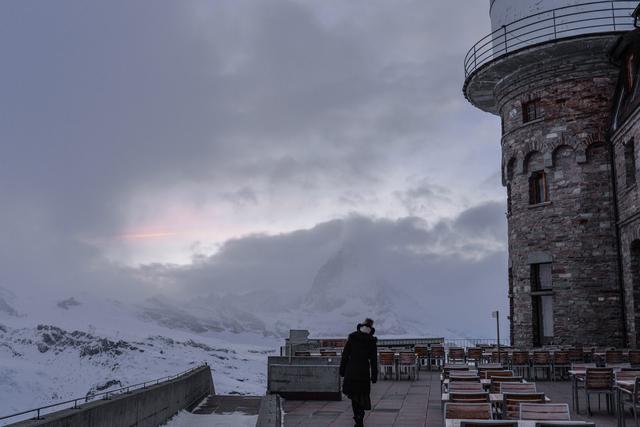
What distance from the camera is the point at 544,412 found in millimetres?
7762

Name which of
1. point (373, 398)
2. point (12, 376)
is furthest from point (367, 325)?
point (12, 376)

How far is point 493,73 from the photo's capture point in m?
27.2

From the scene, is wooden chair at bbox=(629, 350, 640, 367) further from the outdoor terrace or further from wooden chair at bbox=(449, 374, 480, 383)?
wooden chair at bbox=(449, 374, 480, 383)

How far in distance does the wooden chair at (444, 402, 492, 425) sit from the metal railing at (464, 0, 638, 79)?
64.2ft

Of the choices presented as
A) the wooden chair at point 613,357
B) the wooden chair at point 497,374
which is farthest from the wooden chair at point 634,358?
the wooden chair at point 497,374

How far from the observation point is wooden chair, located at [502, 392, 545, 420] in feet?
31.0

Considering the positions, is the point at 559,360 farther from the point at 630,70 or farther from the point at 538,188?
the point at 630,70

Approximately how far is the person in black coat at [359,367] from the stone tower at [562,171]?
15.3m

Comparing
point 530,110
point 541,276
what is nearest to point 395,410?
point 541,276

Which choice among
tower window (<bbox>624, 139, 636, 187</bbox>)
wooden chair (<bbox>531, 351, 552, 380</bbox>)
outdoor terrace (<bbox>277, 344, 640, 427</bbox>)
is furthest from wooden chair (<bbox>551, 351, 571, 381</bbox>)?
tower window (<bbox>624, 139, 636, 187</bbox>)

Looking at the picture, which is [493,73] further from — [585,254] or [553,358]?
[553,358]

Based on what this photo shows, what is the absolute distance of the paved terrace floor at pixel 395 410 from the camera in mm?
12312

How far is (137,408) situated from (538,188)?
1839 cm

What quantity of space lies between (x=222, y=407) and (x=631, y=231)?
45.6 ft
